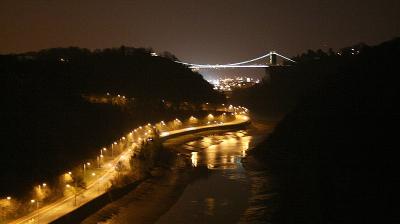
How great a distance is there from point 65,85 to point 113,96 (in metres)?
5.32

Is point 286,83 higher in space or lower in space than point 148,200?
higher

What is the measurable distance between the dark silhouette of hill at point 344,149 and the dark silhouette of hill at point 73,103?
6675 mm

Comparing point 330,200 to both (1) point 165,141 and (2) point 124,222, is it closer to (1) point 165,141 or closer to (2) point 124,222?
(2) point 124,222

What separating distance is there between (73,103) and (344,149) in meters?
16.2

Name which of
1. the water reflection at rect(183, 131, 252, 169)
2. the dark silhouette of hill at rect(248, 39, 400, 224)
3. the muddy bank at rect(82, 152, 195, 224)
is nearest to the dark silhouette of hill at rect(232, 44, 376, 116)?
the water reflection at rect(183, 131, 252, 169)

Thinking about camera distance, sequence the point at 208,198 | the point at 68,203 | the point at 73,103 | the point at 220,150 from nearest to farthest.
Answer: the point at 68,203 < the point at 208,198 < the point at 220,150 < the point at 73,103

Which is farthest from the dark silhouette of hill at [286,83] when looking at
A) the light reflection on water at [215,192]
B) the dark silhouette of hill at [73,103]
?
the light reflection on water at [215,192]

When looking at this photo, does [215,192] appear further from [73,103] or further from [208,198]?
[73,103]

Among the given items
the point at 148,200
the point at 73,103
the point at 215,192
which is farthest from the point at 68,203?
the point at 73,103

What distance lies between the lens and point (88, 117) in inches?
1176

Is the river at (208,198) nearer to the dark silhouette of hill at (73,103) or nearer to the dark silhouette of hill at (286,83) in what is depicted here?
the dark silhouette of hill at (73,103)

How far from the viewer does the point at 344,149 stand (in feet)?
69.6

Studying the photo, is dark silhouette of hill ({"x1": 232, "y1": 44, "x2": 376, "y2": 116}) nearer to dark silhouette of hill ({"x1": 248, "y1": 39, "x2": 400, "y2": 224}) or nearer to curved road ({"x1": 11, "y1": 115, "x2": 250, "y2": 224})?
dark silhouette of hill ({"x1": 248, "y1": 39, "x2": 400, "y2": 224})

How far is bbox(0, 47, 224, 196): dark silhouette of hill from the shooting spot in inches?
721
